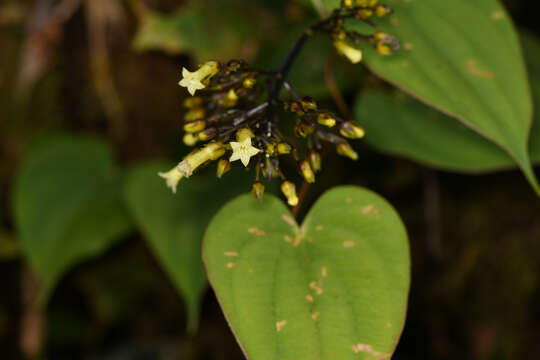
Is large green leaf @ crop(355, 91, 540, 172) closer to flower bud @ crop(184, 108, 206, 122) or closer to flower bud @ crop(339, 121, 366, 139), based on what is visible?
flower bud @ crop(339, 121, 366, 139)

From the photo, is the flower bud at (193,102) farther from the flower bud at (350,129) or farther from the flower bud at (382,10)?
the flower bud at (382,10)

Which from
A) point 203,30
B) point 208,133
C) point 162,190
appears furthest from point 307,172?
point 203,30

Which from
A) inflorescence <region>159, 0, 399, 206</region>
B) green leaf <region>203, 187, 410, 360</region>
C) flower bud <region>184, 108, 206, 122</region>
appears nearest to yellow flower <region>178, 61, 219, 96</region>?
inflorescence <region>159, 0, 399, 206</region>

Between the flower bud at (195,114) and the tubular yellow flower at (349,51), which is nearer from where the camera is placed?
the tubular yellow flower at (349,51)

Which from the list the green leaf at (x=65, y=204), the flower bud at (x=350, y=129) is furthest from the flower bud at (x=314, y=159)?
the green leaf at (x=65, y=204)

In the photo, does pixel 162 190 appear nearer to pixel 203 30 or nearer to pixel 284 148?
pixel 203 30

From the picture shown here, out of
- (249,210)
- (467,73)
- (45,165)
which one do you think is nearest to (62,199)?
(45,165)
